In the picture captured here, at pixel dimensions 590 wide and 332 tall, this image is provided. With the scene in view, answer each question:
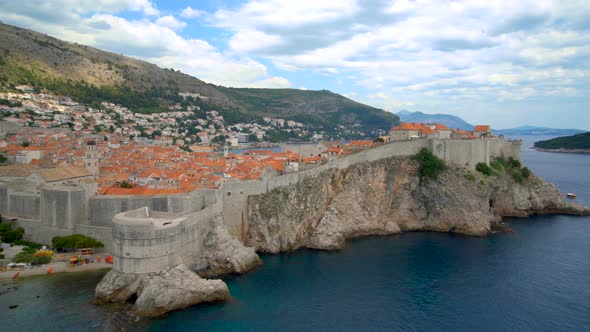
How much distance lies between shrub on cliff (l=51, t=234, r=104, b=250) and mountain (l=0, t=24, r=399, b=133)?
57.3 metres

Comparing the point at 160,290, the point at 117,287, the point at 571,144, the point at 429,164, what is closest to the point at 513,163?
the point at 429,164

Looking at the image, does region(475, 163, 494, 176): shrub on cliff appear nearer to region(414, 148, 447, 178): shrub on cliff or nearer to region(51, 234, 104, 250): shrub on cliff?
region(414, 148, 447, 178): shrub on cliff

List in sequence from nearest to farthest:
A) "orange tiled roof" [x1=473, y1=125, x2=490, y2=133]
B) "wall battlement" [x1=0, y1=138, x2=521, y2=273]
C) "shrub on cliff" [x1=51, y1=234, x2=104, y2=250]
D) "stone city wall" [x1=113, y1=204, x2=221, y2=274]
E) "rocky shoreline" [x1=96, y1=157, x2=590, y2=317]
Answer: "stone city wall" [x1=113, y1=204, x2=221, y2=274]
"wall battlement" [x1=0, y1=138, x2=521, y2=273]
"shrub on cliff" [x1=51, y1=234, x2=104, y2=250]
"rocky shoreline" [x1=96, y1=157, x2=590, y2=317]
"orange tiled roof" [x1=473, y1=125, x2=490, y2=133]

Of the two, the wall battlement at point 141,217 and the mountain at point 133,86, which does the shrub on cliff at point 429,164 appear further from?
the mountain at point 133,86

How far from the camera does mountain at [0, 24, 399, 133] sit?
264 ft

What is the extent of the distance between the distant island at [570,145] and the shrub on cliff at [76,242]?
406 feet

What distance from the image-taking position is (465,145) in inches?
1474

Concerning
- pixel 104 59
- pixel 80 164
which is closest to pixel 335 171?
pixel 80 164

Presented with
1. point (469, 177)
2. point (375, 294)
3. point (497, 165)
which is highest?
point (497, 165)

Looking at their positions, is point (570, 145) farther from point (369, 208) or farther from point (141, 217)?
point (141, 217)

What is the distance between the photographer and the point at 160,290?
63.4ft

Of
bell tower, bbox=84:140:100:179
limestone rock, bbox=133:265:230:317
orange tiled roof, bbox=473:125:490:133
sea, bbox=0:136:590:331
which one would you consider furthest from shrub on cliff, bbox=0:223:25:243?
orange tiled roof, bbox=473:125:490:133

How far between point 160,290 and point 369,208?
60.6ft

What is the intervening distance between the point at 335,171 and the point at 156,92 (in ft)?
282
